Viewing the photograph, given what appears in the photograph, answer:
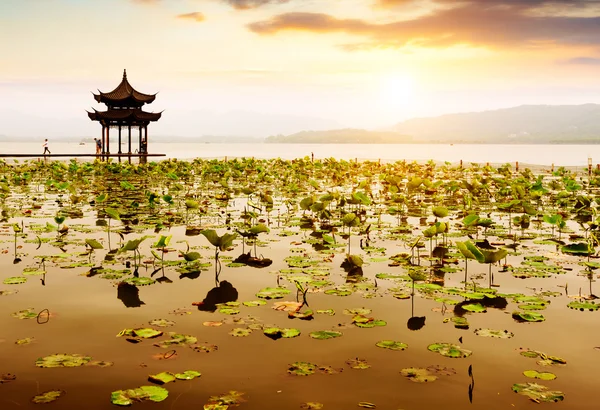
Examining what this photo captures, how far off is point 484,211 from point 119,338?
1087 centimetres

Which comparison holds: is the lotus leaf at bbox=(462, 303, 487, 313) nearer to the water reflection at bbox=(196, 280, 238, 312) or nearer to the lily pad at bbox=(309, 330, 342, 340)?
the lily pad at bbox=(309, 330, 342, 340)

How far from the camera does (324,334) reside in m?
4.76

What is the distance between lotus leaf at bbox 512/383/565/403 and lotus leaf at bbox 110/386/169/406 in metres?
2.38

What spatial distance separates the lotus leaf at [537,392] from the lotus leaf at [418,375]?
1.85 feet

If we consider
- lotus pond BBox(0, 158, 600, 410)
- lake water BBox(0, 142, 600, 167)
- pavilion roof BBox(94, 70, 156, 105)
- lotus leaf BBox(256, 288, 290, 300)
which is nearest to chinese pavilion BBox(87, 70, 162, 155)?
pavilion roof BBox(94, 70, 156, 105)

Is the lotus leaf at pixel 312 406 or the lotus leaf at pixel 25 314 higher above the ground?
the lotus leaf at pixel 25 314

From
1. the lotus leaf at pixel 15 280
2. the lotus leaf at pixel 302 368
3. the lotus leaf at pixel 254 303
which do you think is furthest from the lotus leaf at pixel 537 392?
the lotus leaf at pixel 15 280

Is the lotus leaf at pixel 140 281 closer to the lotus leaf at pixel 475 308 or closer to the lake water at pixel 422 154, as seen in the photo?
the lotus leaf at pixel 475 308

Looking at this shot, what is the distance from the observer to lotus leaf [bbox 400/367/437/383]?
12.8 feet

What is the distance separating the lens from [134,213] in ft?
40.7

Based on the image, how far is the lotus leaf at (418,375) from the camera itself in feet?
12.8

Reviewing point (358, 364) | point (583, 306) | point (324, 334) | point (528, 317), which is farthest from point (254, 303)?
point (583, 306)

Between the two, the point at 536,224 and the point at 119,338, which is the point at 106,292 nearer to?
the point at 119,338

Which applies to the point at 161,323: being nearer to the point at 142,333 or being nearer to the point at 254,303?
the point at 142,333
